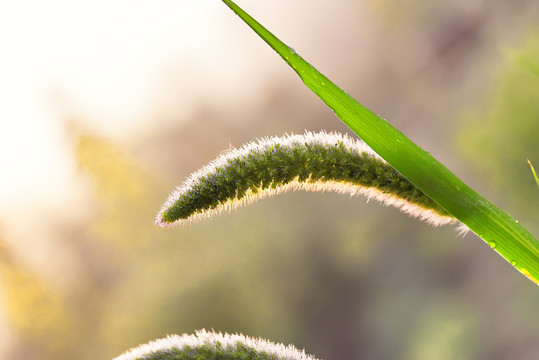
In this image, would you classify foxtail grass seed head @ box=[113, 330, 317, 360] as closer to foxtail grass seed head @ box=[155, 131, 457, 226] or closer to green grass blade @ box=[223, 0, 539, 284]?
foxtail grass seed head @ box=[155, 131, 457, 226]

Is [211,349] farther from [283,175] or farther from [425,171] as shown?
[425,171]

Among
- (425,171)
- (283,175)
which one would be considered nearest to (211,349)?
(283,175)

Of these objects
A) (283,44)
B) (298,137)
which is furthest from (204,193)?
(283,44)

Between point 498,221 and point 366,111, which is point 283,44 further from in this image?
point 498,221

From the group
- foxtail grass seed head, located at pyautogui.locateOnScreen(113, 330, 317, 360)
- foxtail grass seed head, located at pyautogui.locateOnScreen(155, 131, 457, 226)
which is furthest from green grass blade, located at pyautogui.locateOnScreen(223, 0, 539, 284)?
foxtail grass seed head, located at pyautogui.locateOnScreen(113, 330, 317, 360)

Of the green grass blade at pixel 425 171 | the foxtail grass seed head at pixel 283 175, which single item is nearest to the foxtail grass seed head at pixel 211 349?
the foxtail grass seed head at pixel 283 175

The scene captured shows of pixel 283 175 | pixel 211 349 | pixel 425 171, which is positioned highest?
pixel 283 175

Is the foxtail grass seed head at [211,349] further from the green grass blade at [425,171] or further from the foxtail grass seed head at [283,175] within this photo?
the green grass blade at [425,171]
